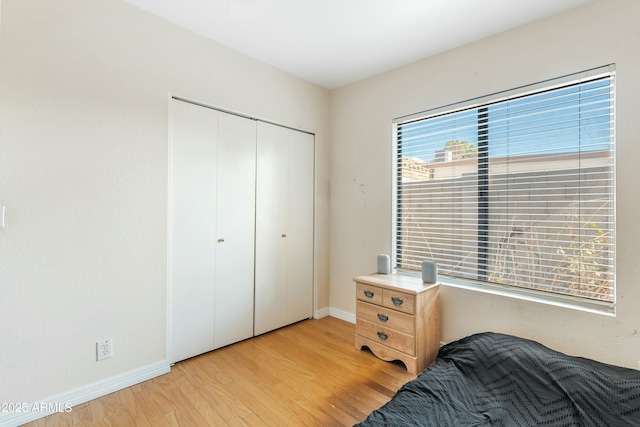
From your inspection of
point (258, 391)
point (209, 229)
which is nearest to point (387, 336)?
point (258, 391)

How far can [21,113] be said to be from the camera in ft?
5.49

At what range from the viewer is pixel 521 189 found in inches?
87.3

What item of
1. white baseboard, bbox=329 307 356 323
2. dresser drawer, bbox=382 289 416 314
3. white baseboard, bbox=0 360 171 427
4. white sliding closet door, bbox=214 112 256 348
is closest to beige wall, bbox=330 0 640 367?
white baseboard, bbox=329 307 356 323

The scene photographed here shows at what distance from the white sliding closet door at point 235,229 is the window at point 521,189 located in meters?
1.49

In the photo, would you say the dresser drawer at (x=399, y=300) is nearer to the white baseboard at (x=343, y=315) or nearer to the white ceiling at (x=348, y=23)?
the white baseboard at (x=343, y=315)

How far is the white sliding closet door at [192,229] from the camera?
7.48 feet

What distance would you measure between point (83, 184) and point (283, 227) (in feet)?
5.43

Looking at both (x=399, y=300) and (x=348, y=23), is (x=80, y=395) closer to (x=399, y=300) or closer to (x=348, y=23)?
(x=399, y=300)

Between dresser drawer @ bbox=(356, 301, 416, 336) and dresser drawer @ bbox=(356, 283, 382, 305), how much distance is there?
0.04m

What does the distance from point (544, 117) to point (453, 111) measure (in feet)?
2.15

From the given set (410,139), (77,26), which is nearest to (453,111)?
(410,139)

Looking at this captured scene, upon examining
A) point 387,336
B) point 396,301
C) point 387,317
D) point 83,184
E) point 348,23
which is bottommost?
point 387,336

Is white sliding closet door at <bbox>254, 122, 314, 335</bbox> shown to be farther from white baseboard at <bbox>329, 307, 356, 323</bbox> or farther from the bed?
the bed

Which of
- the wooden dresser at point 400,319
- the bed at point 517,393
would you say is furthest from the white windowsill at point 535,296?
the bed at point 517,393
